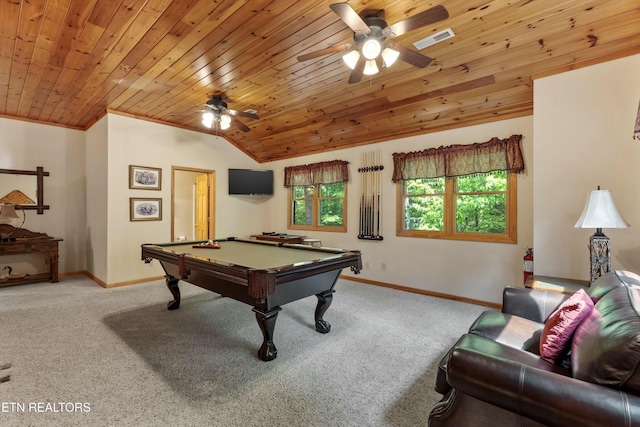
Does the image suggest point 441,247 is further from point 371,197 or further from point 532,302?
point 532,302

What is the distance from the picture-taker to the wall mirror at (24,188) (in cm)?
462

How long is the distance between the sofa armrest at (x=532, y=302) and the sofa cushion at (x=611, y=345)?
30.3 inches

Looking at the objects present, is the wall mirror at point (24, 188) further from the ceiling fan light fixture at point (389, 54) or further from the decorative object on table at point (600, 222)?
the decorative object on table at point (600, 222)

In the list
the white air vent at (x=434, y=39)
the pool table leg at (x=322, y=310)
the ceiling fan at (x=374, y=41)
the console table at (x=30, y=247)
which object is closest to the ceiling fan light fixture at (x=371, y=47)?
the ceiling fan at (x=374, y=41)

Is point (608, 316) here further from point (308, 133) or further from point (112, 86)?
point (112, 86)

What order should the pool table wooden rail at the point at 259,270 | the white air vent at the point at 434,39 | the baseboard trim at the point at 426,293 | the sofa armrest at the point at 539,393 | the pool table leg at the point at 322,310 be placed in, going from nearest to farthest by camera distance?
the sofa armrest at the point at 539,393 → the pool table wooden rail at the point at 259,270 → the white air vent at the point at 434,39 → the pool table leg at the point at 322,310 → the baseboard trim at the point at 426,293

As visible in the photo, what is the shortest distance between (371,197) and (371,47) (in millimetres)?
2929

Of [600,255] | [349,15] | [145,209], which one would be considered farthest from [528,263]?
[145,209]

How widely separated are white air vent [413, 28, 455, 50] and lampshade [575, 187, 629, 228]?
69.4 inches

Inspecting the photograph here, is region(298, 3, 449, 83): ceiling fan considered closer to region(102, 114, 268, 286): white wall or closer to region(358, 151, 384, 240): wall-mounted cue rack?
region(358, 151, 384, 240): wall-mounted cue rack

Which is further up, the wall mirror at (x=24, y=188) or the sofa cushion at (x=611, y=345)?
the wall mirror at (x=24, y=188)

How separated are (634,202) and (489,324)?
1.84 m

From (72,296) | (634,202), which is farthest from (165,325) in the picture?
(634,202)

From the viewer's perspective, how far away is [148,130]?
15.9ft
